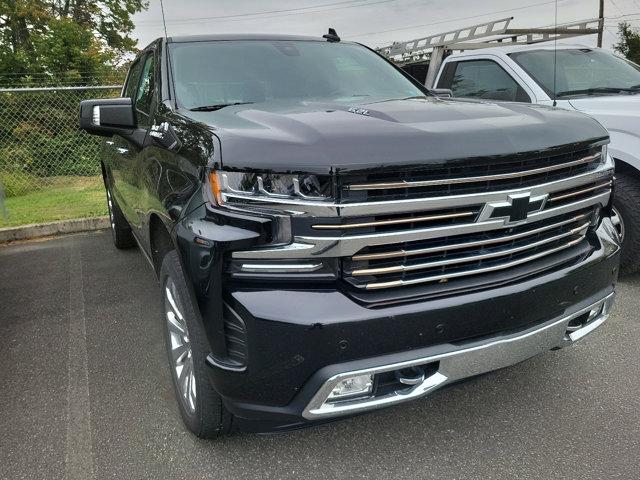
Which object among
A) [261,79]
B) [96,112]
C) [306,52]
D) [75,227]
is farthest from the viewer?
[75,227]

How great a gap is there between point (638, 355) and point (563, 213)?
54.0 inches

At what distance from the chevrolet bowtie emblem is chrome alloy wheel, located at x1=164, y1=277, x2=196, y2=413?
50.8 inches

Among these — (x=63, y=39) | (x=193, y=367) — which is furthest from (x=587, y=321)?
(x=63, y=39)

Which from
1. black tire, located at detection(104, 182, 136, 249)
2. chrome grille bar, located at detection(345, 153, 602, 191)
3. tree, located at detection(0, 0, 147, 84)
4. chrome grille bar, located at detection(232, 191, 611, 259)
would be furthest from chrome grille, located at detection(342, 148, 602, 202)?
tree, located at detection(0, 0, 147, 84)

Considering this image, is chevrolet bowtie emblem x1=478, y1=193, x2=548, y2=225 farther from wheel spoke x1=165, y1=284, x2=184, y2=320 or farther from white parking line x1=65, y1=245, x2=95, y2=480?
white parking line x1=65, y1=245, x2=95, y2=480

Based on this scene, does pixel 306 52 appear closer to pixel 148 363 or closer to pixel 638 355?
pixel 148 363

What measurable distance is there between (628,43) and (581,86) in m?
26.3

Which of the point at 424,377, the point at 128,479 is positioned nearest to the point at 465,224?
the point at 424,377

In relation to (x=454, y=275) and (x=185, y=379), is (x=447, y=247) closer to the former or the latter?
(x=454, y=275)

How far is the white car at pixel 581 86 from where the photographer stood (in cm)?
397

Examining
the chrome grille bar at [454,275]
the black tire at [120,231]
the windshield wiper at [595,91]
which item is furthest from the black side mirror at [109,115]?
the windshield wiper at [595,91]

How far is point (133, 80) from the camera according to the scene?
436 cm

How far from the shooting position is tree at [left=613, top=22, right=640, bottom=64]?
83.1ft

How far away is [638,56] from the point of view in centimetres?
2433
